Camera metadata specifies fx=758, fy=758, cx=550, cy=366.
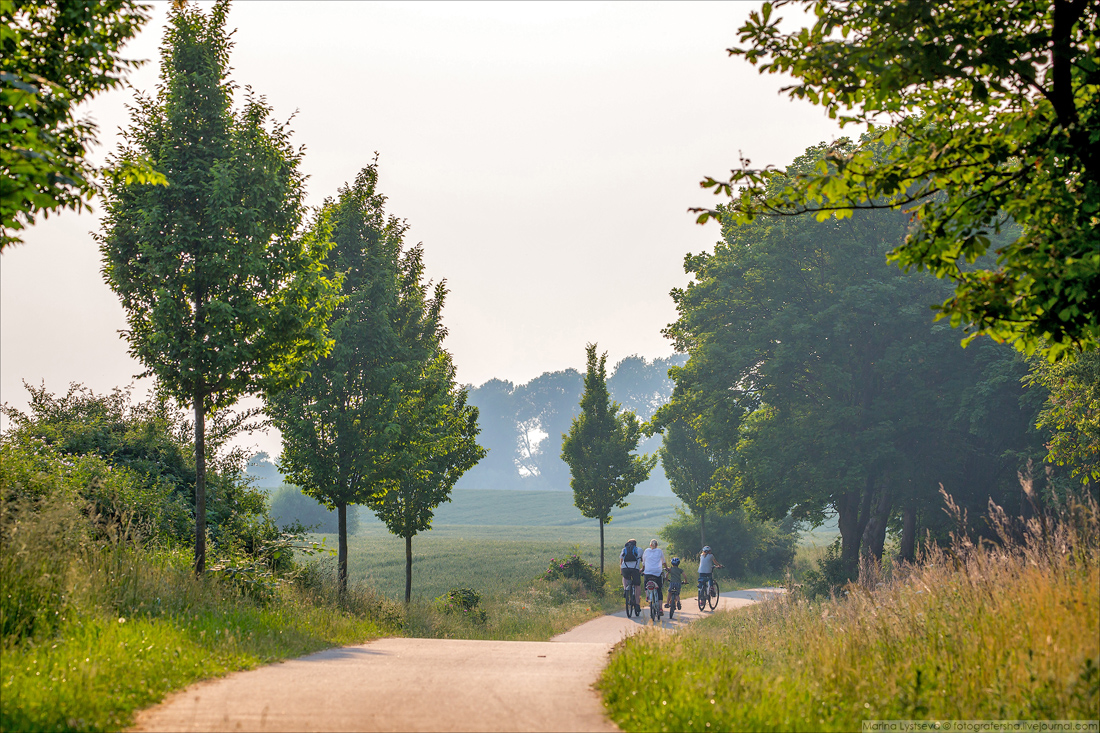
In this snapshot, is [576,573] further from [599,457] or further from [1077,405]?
[1077,405]

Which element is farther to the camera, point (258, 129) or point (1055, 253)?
point (258, 129)

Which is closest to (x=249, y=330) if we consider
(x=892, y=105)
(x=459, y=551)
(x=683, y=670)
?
(x=683, y=670)

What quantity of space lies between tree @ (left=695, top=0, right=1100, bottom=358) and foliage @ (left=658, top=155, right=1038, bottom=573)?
60.8ft

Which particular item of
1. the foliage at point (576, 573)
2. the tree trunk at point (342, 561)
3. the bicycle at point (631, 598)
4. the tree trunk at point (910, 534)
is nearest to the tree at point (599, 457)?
the foliage at point (576, 573)

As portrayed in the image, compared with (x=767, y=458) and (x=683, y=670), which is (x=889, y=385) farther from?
(x=683, y=670)

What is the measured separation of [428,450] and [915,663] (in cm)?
1374

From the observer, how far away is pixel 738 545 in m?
37.8

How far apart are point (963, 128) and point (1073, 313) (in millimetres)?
1943

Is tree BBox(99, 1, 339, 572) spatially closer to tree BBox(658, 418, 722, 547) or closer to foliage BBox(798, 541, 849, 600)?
foliage BBox(798, 541, 849, 600)

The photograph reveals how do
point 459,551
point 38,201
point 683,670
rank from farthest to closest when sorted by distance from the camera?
point 459,551
point 683,670
point 38,201

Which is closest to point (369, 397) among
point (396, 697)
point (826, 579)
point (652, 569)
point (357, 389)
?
point (357, 389)

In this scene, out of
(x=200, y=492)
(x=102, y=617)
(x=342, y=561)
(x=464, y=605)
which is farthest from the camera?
(x=464, y=605)

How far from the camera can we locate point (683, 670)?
660cm

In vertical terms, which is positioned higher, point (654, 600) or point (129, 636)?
point (129, 636)
